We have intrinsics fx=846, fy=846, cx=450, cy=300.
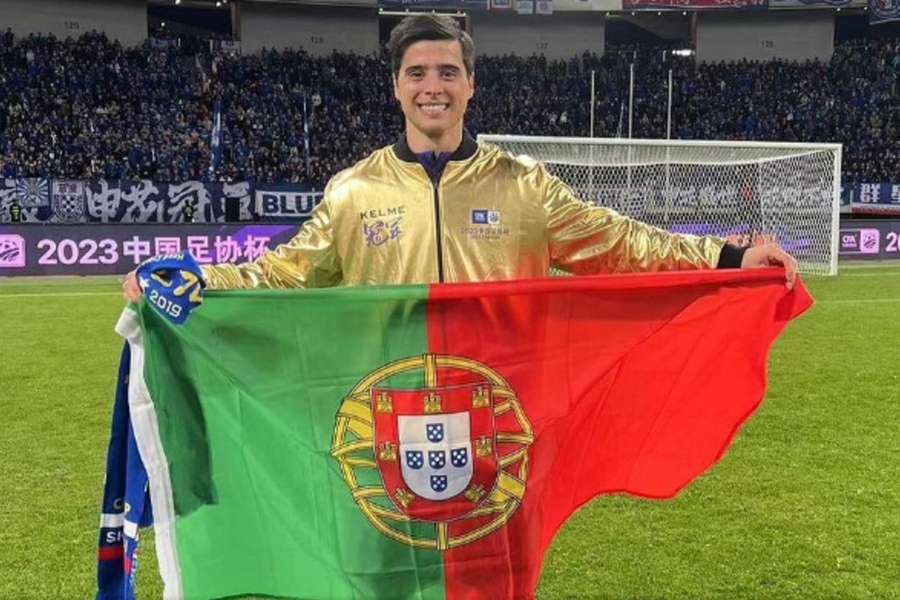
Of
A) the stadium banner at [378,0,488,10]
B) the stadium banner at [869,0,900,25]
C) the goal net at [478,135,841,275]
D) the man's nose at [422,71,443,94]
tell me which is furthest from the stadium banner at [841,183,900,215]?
the man's nose at [422,71,443,94]

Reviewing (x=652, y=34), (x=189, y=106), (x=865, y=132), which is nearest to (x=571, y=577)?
(x=189, y=106)

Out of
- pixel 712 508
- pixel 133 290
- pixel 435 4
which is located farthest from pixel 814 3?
pixel 133 290

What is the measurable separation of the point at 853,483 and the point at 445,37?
384 centimetres

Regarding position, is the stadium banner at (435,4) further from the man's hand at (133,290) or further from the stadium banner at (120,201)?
the man's hand at (133,290)

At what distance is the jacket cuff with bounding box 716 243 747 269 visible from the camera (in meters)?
2.50

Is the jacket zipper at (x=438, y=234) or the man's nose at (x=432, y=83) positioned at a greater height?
the man's nose at (x=432, y=83)

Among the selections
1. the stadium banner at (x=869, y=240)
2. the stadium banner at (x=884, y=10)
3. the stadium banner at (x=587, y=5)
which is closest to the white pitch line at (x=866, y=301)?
the stadium banner at (x=869, y=240)

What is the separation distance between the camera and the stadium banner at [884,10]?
28391 millimetres

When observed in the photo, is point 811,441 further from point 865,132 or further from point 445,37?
point 865,132

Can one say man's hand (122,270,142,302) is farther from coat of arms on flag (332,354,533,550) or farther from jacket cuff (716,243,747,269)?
jacket cuff (716,243,747,269)

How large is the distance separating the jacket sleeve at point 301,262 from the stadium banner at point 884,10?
3150 centimetres

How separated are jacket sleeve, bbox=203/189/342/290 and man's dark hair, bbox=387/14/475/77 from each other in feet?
1.48

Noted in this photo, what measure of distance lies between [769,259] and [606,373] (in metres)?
0.58

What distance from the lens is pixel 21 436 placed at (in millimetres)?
5879
